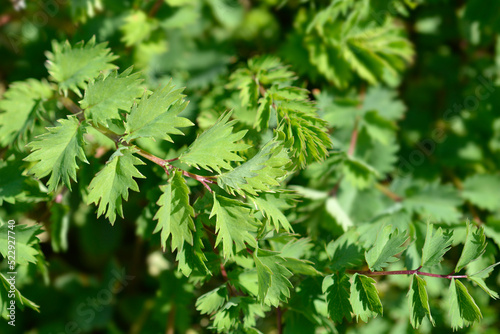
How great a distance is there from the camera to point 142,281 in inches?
92.1

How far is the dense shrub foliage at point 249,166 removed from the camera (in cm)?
122

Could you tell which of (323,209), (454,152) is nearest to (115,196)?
(323,209)

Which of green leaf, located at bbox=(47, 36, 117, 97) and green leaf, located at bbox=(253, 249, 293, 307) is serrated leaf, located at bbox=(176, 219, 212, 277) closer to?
green leaf, located at bbox=(253, 249, 293, 307)

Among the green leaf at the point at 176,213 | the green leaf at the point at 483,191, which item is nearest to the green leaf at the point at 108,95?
the green leaf at the point at 176,213

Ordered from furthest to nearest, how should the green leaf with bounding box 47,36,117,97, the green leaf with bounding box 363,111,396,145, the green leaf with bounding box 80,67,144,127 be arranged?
the green leaf with bounding box 363,111,396,145, the green leaf with bounding box 47,36,117,97, the green leaf with bounding box 80,67,144,127

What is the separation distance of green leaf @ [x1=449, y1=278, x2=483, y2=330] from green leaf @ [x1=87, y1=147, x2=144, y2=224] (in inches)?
38.3

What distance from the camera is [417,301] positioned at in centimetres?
124

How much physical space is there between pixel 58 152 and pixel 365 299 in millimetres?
1003

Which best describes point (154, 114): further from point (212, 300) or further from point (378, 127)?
point (378, 127)

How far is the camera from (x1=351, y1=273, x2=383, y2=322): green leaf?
1212 millimetres

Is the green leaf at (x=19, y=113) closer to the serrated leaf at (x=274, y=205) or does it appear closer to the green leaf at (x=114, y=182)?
the green leaf at (x=114, y=182)

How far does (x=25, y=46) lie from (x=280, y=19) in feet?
4.53

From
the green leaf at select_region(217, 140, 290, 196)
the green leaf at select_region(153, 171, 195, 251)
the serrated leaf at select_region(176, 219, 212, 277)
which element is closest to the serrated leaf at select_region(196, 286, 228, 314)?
the serrated leaf at select_region(176, 219, 212, 277)

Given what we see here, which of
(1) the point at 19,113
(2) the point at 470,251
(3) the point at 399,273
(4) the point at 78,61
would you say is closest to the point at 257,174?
(3) the point at 399,273
